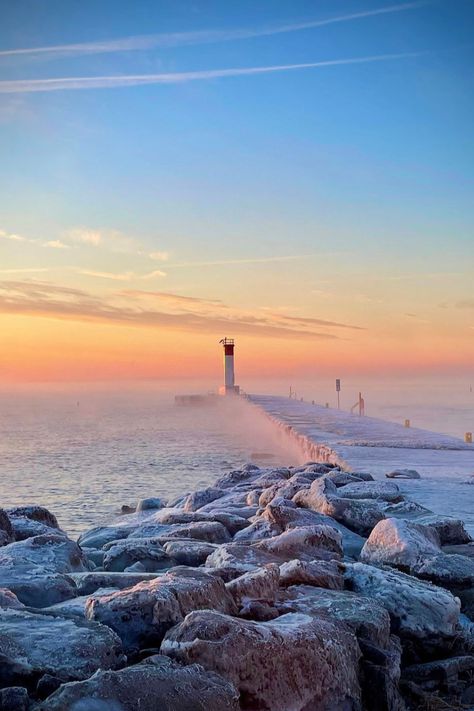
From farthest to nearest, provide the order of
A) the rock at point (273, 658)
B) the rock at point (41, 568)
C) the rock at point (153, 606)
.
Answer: the rock at point (41, 568)
the rock at point (153, 606)
the rock at point (273, 658)

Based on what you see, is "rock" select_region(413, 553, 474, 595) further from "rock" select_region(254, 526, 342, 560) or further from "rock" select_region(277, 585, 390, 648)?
"rock" select_region(277, 585, 390, 648)

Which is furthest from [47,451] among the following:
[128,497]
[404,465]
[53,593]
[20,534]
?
[53,593]

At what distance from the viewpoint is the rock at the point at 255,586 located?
3.97 metres

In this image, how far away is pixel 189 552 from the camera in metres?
5.76

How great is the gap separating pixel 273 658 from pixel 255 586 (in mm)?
786

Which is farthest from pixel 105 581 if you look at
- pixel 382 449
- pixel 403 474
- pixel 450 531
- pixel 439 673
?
pixel 382 449

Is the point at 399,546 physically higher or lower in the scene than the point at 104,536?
higher

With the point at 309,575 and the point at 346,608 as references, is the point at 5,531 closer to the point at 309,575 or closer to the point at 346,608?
the point at 309,575

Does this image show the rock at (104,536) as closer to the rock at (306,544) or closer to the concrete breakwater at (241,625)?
the concrete breakwater at (241,625)

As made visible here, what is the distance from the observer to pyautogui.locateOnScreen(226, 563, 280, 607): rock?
156 inches

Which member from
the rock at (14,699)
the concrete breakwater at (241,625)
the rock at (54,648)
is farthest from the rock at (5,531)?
the rock at (14,699)

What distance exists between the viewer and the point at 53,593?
14.5ft

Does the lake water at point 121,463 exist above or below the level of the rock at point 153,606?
below

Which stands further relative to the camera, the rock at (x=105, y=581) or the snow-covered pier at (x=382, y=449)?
the snow-covered pier at (x=382, y=449)
